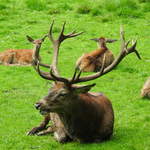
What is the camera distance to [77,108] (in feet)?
28.6

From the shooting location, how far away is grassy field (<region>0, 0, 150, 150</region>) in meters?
9.35

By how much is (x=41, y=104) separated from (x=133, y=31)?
10749 mm

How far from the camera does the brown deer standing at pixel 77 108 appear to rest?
845 cm

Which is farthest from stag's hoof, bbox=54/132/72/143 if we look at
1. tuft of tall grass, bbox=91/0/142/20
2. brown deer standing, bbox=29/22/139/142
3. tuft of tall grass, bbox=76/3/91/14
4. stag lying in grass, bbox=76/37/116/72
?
tuft of tall grass, bbox=76/3/91/14

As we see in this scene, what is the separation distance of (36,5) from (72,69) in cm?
790

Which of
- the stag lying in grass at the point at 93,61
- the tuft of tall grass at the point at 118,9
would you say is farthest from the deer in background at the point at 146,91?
the tuft of tall grass at the point at 118,9

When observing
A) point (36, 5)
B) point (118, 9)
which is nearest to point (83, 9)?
point (118, 9)

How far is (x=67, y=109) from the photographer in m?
8.56

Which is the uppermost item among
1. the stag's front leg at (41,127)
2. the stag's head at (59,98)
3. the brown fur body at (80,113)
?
the stag's head at (59,98)

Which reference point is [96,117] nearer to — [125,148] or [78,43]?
Result: [125,148]

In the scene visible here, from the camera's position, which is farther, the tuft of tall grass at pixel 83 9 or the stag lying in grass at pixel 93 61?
the tuft of tall grass at pixel 83 9

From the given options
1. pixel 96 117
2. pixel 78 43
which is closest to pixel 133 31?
pixel 78 43

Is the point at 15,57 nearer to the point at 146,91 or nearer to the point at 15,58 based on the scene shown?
the point at 15,58

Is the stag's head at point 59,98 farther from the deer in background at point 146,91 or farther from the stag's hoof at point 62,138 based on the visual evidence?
the deer in background at point 146,91
